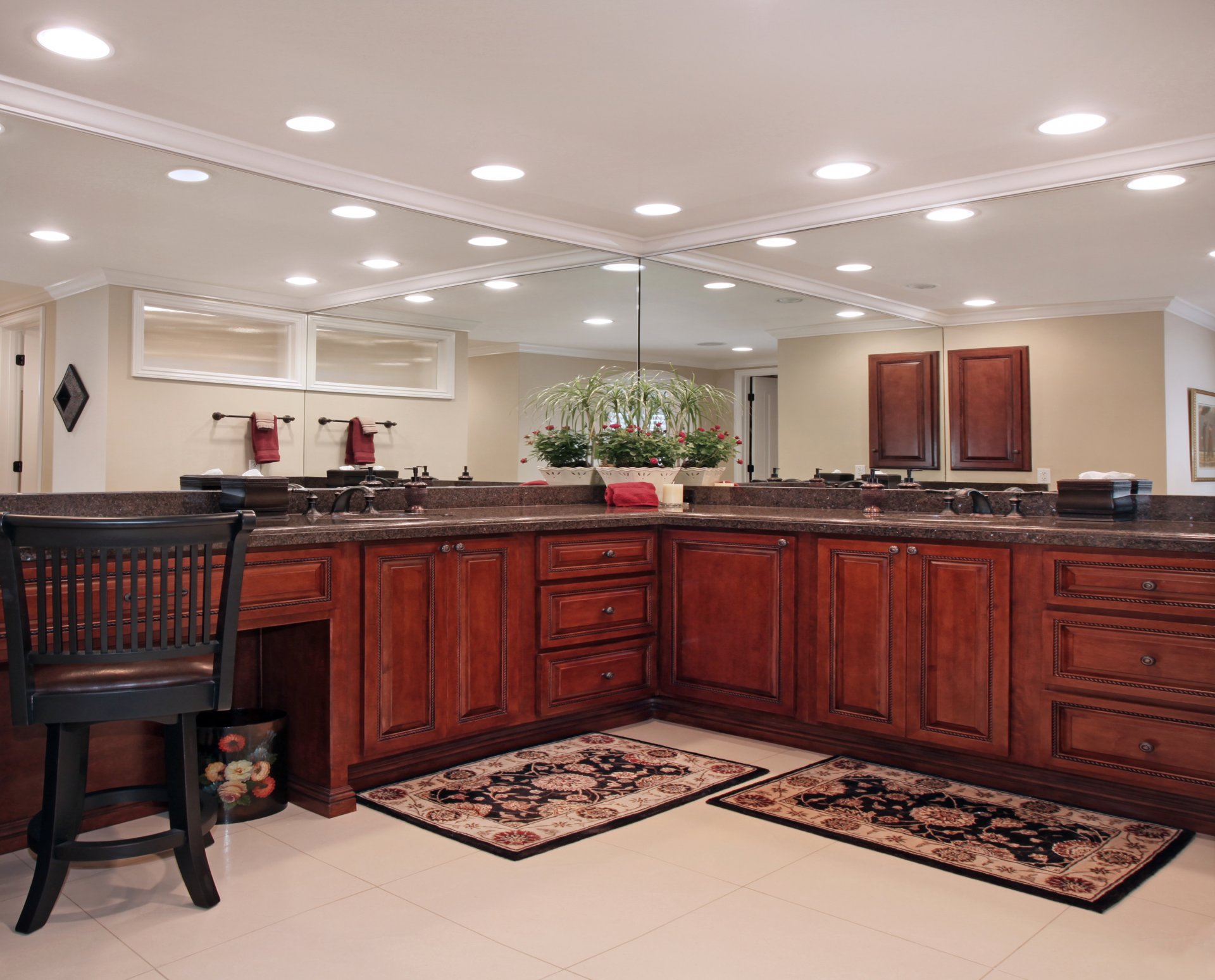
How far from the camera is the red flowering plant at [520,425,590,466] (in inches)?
177

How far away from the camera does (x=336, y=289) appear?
371cm

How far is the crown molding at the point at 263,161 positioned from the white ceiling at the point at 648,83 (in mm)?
12

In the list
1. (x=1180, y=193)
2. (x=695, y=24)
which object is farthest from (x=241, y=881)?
(x=1180, y=193)

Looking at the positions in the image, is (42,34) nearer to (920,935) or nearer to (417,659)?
(417,659)

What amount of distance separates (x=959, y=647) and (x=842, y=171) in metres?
1.73

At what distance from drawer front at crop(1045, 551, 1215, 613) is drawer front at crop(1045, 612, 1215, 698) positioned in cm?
5

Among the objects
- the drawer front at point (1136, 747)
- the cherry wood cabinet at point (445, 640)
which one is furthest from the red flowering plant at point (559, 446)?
the drawer front at point (1136, 747)

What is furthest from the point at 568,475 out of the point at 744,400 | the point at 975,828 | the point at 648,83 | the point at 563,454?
the point at 975,828

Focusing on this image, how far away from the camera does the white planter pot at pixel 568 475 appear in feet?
15.0

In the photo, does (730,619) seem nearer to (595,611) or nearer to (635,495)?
(595,611)

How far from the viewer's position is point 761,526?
12.2 feet

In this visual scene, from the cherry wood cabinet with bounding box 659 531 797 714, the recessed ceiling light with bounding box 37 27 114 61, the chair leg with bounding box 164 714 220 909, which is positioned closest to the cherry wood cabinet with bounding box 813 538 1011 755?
the cherry wood cabinet with bounding box 659 531 797 714

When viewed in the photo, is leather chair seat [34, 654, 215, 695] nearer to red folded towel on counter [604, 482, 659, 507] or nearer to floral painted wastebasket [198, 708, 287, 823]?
floral painted wastebasket [198, 708, 287, 823]

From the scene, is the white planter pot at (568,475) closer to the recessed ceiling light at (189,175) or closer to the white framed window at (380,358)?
the white framed window at (380,358)
